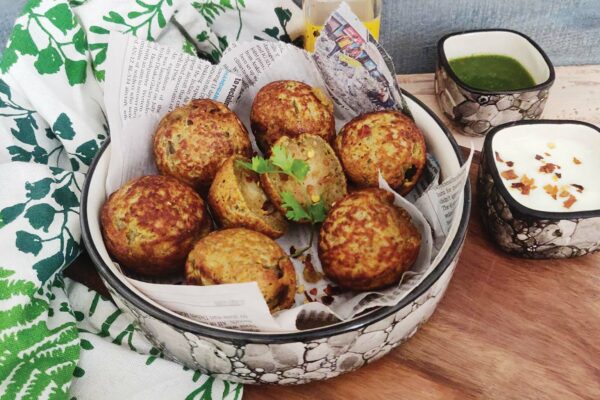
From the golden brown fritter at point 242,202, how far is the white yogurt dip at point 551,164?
0.43 m

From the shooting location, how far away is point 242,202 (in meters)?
0.93

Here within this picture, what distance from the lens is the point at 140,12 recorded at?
4.03 feet

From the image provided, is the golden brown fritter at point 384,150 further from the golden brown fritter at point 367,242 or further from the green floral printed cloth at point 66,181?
the green floral printed cloth at point 66,181

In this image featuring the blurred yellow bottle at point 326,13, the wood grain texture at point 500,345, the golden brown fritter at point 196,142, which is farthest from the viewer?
the blurred yellow bottle at point 326,13

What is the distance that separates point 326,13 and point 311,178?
1.70 ft

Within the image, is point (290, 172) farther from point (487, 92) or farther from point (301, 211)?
point (487, 92)

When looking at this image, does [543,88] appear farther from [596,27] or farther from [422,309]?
[422,309]

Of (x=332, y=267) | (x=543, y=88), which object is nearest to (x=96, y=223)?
(x=332, y=267)

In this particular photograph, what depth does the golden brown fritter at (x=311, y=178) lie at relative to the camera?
0.95 meters

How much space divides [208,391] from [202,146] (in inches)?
15.0

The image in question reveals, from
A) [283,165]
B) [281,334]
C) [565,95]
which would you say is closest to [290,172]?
[283,165]

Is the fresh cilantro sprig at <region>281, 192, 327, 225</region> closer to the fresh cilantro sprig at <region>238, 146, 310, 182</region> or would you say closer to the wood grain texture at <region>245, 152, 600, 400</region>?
the fresh cilantro sprig at <region>238, 146, 310, 182</region>

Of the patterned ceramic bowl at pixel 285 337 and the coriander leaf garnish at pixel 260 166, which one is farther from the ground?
the coriander leaf garnish at pixel 260 166

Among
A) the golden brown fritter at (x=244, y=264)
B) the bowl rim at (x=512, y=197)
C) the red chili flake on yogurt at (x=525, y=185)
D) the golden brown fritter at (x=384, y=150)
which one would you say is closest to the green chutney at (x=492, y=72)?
the bowl rim at (x=512, y=197)
